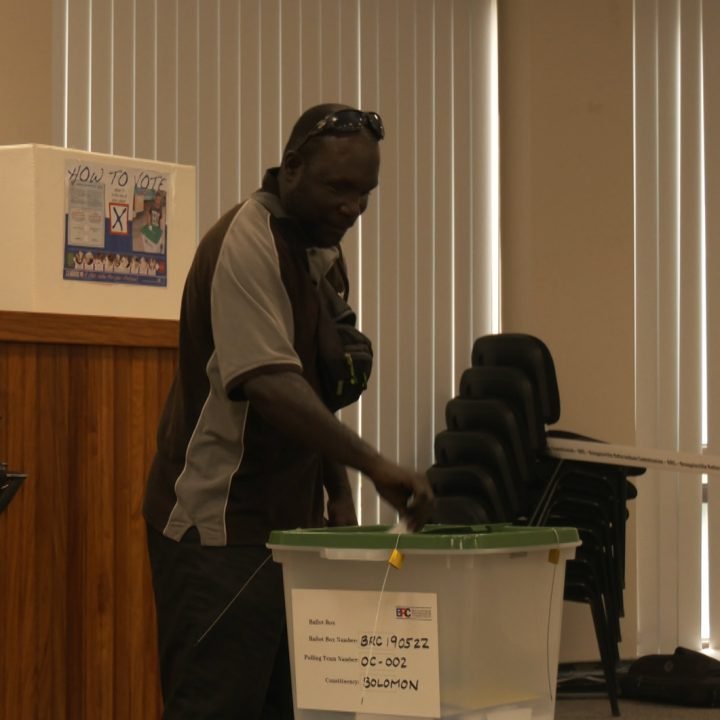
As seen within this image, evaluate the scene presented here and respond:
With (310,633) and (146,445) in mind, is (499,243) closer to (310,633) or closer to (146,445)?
(146,445)

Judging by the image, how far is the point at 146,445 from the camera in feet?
7.61

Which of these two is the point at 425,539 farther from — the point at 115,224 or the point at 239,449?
the point at 115,224

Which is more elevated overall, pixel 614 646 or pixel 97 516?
pixel 97 516

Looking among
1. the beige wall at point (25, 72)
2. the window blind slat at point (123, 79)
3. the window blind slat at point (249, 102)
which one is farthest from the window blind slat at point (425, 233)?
the beige wall at point (25, 72)

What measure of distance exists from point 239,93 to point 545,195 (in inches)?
48.4

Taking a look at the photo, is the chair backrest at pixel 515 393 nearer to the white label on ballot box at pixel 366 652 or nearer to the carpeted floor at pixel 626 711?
the carpeted floor at pixel 626 711

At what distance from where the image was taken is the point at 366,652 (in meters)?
1.53

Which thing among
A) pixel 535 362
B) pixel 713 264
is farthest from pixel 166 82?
pixel 713 264

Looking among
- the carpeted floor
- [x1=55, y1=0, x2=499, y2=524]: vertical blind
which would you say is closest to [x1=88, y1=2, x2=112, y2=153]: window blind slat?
[x1=55, y1=0, x2=499, y2=524]: vertical blind

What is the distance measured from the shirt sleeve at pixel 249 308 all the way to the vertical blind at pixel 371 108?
2.35 metres

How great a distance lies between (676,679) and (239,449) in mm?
2997

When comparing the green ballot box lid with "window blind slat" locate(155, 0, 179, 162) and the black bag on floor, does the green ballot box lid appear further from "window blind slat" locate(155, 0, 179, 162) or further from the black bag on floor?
the black bag on floor

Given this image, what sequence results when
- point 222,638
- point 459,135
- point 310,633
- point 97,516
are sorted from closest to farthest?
point 310,633 < point 222,638 < point 97,516 < point 459,135

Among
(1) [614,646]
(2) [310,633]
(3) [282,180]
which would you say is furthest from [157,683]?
(1) [614,646]
